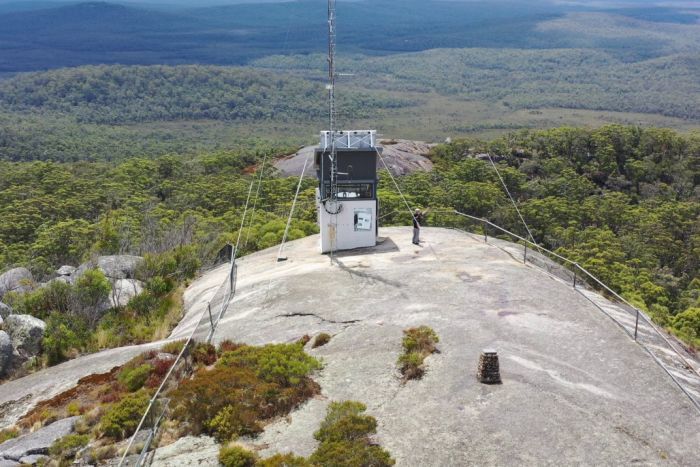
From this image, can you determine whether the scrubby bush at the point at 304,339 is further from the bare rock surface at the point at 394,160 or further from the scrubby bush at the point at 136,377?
the bare rock surface at the point at 394,160

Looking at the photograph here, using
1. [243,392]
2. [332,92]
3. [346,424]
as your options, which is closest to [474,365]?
[346,424]

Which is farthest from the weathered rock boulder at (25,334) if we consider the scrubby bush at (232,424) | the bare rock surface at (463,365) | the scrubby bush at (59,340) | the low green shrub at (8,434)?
the scrubby bush at (232,424)

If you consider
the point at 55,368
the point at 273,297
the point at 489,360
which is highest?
the point at 489,360

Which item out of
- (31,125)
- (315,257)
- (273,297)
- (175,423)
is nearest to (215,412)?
(175,423)

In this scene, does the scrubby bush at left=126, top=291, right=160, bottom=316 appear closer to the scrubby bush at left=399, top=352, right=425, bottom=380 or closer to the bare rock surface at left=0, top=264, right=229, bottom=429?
the bare rock surface at left=0, top=264, right=229, bottom=429

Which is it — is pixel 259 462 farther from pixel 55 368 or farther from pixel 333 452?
pixel 55 368

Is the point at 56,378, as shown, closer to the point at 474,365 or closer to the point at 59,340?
the point at 59,340

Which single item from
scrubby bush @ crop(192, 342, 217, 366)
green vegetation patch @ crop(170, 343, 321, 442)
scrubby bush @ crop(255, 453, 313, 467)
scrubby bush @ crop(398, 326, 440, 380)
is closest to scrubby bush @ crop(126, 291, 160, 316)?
scrubby bush @ crop(192, 342, 217, 366)
